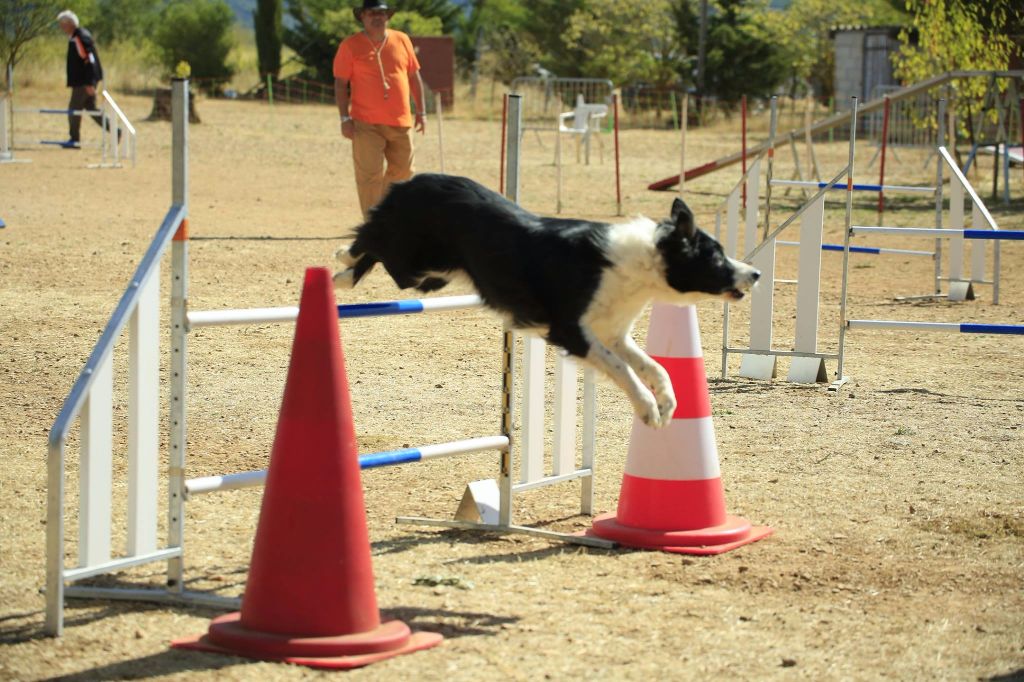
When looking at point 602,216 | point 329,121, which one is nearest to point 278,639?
point 602,216

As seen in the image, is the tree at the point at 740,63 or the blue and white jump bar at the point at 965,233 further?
the tree at the point at 740,63

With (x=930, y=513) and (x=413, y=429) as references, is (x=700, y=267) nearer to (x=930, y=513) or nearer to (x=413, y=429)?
(x=930, y=513)

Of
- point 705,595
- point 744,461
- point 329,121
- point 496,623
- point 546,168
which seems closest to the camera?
point 496,623

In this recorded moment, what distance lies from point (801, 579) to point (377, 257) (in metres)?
1.95

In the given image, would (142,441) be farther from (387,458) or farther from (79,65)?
(79,65)

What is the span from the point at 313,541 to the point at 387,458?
90 cm

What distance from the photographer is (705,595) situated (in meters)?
4.70

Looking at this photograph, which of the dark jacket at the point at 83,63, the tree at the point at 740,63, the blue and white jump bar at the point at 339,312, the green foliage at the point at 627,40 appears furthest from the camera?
the green foliage at the point at 627,40

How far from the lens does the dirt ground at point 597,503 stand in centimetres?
411

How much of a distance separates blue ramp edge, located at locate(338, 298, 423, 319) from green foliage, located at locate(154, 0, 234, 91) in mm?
44841

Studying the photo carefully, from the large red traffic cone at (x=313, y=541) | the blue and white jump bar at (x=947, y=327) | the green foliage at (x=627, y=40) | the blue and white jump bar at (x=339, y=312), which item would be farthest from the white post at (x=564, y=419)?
the green foliage at (x=627, y=40)

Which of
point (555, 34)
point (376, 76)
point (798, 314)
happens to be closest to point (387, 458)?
point (798, 314)

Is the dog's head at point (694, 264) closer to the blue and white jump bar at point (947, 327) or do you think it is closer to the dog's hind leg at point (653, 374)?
the dog's hind leg at point (653, 374)

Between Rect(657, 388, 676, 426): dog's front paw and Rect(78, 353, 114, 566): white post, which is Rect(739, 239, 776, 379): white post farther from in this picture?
Rect(78, 353, 114, 566): white post
